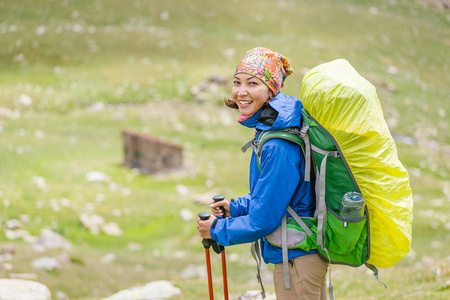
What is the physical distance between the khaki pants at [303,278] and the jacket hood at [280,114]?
43.1 inches

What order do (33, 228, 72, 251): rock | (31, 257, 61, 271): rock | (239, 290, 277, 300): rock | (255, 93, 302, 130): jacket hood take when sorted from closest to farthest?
(255, 93, 302, 130): jacket hood
(239, 290, 277, 300): rock
(31, 257, 61, 271): rock
(33, 228, 72, 251): rock

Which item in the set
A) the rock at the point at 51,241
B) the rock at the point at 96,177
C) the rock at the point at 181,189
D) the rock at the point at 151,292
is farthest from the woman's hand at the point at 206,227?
the rock at the point at 96,177

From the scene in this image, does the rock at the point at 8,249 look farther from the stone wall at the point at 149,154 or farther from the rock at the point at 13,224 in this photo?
the stone wall at the point at 149,154

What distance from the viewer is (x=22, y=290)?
9422mm

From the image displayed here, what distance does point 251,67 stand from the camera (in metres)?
4.44

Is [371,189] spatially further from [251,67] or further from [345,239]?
[251,67]

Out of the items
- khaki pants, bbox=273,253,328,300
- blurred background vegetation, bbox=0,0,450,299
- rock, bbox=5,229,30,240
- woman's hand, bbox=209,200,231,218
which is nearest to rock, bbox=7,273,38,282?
blurred background vegetation, bbox=0,0,450,299

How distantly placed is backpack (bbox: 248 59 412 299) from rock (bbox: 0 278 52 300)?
6.46 meters

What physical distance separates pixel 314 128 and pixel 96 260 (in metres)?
10.2

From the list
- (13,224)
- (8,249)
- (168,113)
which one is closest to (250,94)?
(8,249)

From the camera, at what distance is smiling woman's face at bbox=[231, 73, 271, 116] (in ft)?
14.6

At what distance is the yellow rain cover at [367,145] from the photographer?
411cm

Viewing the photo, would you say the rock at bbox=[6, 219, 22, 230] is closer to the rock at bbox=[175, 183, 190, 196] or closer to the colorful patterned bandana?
the rock at bbox=[175, 183, 190, 196]

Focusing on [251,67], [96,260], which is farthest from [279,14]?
[251,67]
